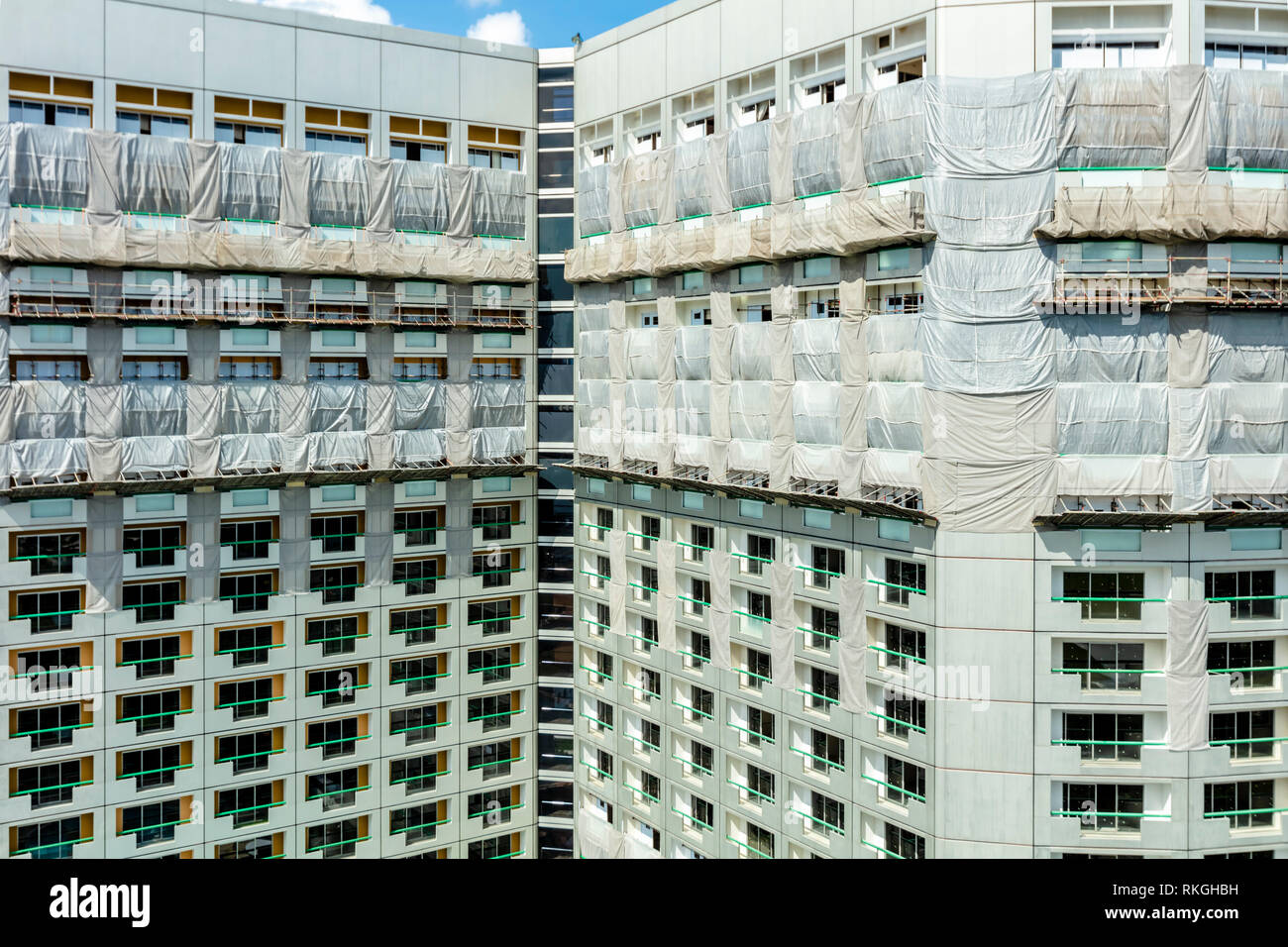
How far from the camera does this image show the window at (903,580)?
3375cm

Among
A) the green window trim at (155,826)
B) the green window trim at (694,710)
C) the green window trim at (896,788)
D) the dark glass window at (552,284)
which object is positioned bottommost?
the green window trim at (155,826)

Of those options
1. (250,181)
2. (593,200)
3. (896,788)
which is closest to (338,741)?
(250,181)

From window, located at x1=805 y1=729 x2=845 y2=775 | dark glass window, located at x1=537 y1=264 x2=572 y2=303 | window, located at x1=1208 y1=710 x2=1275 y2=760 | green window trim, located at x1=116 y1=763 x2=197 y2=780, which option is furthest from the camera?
dark glass window, located at x1=537 y1=264 x2=572 y2=303

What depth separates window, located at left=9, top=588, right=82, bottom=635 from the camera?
38.4 m

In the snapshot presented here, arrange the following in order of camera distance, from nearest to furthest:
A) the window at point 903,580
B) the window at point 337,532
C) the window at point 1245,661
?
the window at point 1245,661 < the window at point 903,580 < the window at point 337,532

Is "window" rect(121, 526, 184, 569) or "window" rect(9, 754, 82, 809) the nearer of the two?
"window" rect(9, 754, 82, 809)

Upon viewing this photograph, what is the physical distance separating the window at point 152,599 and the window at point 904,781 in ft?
85.9

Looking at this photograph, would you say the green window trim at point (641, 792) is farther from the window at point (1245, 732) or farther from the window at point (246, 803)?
the window at point (1245, 732)

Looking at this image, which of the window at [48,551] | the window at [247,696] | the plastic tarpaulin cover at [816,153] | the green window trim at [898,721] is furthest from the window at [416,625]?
the plastic tarpaulin cover at [816,153]

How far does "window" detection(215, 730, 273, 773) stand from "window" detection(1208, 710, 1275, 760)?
3289cm

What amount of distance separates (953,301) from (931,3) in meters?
8.81

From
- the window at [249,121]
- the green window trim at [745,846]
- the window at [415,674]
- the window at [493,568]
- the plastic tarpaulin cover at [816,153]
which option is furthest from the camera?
the window at [493,568]

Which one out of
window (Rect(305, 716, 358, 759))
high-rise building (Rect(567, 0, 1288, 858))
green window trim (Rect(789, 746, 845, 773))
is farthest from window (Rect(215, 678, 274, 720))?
high-rise building (Rect(567, 0, 1288, 858))

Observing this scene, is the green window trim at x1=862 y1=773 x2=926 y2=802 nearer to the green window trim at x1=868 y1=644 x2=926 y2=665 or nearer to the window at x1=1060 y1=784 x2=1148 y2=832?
the green window trim at x1=868 y1=644 x2=926 y2=665
